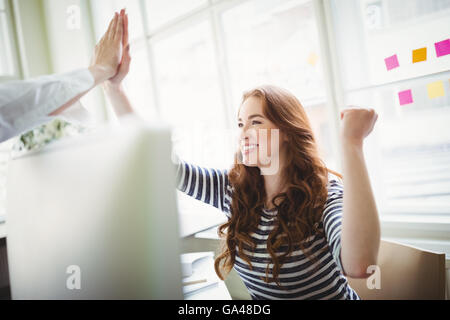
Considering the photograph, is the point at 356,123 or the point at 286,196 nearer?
the point at 356,123

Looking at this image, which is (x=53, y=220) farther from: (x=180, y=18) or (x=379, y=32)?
(x=180, y=18)

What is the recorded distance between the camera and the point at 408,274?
100 centimetres

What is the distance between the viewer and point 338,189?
0.89 m

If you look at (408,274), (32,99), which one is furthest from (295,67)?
(32,99)

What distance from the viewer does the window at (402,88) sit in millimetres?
1558

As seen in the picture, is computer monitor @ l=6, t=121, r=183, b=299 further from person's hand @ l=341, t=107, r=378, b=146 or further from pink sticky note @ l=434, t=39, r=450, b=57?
pink sticky note @ l=434, t=39, r=450, b=57

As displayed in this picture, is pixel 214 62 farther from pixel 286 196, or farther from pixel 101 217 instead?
pixel 101 217

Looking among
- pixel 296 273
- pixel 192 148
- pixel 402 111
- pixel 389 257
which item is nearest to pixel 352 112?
pixel 296 273

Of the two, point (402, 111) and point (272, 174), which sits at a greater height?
point (402, 111)

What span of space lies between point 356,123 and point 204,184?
25.7 inches

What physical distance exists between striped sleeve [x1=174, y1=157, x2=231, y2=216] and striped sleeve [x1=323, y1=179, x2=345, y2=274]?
37cm

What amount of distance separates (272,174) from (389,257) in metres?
0.48

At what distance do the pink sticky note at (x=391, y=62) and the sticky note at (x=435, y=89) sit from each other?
193 mm

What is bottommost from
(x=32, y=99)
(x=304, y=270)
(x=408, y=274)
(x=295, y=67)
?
(x=408, y=274)
